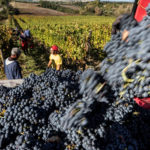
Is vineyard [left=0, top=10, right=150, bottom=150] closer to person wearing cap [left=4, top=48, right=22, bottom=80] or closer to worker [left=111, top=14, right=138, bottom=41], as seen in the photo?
worker [left=111, top=14, right=138, bottom=41]

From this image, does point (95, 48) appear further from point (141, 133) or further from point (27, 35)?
point (141, 133)

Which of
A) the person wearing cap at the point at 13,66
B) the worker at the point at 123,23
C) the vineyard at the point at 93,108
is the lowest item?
the person wearing cap at the point at 13,66

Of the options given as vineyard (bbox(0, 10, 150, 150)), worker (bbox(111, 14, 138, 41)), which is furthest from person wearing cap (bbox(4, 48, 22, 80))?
worker (bbox(111, 14, 138, 41))

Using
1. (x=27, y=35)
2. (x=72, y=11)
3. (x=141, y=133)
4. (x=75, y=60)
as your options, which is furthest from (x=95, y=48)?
(x=72, y=11)

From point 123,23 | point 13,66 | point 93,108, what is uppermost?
point 123,23

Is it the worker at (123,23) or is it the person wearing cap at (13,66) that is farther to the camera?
the person wearing cap at (13,66)

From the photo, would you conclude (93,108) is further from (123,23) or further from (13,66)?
(13,66)

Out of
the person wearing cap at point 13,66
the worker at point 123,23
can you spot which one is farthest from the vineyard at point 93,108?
the person wearing cap at point 13,66

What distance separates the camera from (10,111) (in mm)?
1537

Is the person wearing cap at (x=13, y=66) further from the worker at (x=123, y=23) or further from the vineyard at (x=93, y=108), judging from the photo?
the worker at (x=123, y=23)

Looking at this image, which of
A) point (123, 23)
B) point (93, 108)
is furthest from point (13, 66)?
point (123, 23)

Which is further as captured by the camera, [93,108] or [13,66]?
[13,66]

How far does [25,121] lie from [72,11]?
254 ft

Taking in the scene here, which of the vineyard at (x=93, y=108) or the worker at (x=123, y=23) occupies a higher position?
the worker at (x=123, y=23)
